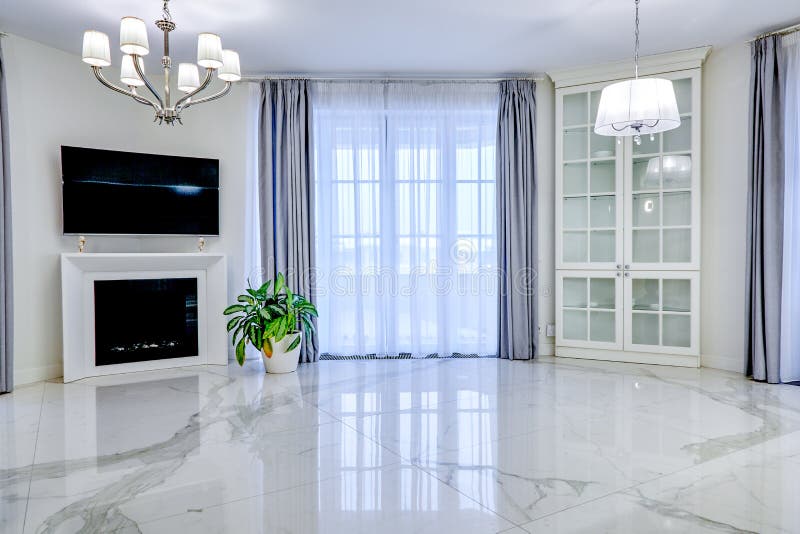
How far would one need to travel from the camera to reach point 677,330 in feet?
15.2

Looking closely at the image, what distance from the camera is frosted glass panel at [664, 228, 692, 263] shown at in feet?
15.0

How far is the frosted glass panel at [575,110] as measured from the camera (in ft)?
16.2

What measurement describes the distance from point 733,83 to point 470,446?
3.78 metres

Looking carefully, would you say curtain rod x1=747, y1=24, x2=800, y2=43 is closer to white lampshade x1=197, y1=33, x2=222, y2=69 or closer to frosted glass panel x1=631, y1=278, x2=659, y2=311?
frosted glass panel x1=631, y1=278, x2=659, y2=311

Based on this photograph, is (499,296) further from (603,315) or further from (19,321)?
(19,321)

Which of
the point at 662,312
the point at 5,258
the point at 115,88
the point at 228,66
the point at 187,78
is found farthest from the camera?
the point at 662,312

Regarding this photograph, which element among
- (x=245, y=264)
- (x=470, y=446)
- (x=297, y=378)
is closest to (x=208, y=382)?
(x=297, y=378)

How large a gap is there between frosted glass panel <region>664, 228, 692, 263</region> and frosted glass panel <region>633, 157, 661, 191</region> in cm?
43

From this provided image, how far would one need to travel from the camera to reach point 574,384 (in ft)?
13.2

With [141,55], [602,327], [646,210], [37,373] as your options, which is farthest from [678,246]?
[37,373]

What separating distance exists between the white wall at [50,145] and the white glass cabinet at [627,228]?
3.38 meters

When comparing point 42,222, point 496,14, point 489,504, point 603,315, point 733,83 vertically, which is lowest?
point 489,504

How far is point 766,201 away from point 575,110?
5.75ft

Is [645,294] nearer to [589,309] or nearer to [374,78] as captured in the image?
[589,309]
